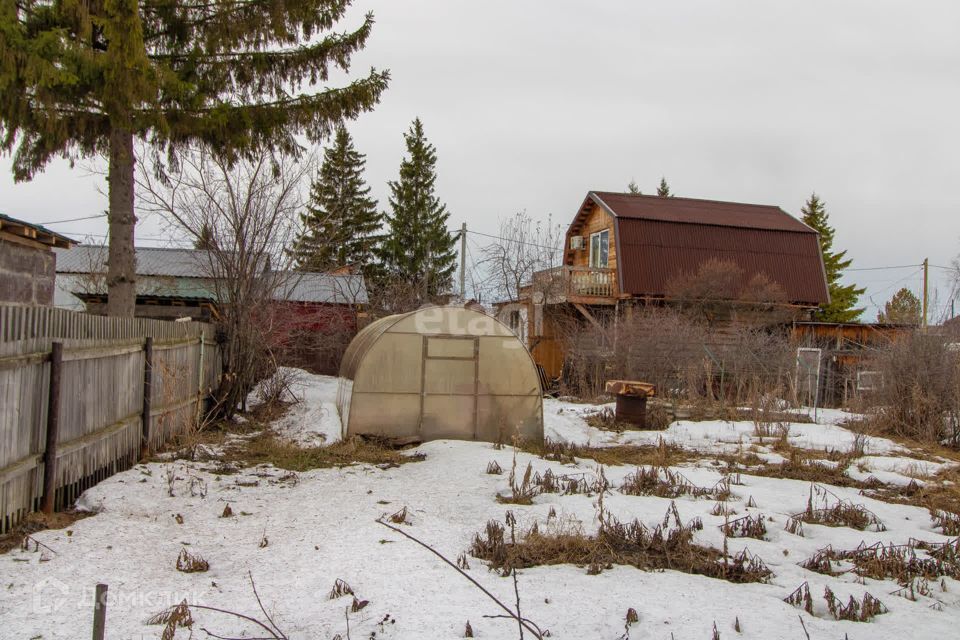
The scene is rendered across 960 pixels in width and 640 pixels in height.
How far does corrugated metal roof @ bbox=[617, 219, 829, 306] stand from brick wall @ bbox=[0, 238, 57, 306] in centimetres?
1686

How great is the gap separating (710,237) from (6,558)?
24663 millimetres

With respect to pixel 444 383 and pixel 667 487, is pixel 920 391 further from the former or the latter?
pixel 444 383

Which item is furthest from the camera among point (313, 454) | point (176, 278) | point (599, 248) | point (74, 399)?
point (599, 248)

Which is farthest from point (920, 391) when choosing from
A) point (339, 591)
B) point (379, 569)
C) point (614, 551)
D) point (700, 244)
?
point (700, 244)

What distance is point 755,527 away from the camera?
6.43 metres

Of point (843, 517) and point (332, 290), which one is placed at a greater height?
point (332, 290)

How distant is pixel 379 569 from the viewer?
5160 millimetres

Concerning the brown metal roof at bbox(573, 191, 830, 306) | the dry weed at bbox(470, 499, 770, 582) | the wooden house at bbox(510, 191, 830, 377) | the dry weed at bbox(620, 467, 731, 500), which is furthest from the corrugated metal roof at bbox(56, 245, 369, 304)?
the dry weed at bbox(470, 499, 770, 582)

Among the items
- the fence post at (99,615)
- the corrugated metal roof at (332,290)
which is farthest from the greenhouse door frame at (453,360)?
the corrugated metal roof at (332,290)

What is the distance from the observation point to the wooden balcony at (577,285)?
2470 cm

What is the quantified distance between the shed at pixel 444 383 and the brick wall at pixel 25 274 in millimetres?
6070

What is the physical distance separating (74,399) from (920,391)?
13.0 metres

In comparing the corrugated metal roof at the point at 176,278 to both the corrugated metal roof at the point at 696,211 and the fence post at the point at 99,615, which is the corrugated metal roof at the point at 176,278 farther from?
the fence post at the point at 99,615

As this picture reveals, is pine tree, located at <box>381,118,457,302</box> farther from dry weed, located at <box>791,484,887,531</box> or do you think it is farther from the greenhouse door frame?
dry weed, located at <box>791,484,887,531</box>
